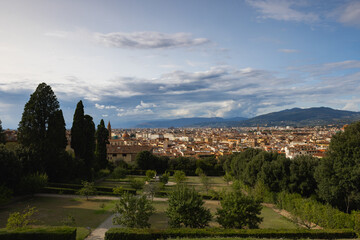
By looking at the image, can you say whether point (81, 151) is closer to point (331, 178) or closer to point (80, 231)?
point (80, 231)

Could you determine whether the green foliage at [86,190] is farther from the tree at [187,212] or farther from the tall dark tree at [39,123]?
the tree at [187,212]

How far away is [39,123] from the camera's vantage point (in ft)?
106

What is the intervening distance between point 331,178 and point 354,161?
7.90ft

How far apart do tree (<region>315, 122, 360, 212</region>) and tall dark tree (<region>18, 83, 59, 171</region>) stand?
31.7 m

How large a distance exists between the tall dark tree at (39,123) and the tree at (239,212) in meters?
25.0

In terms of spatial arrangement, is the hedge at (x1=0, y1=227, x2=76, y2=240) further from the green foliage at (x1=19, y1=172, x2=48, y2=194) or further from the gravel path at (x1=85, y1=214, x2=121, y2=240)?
the green foliage at (x1=19, y1=172, x2=48, y2=194)

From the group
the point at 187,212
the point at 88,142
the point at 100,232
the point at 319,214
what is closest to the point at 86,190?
the point at 100,232

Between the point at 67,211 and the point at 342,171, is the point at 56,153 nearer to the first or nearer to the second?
the point at 67,211

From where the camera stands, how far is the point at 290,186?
27.1 meters

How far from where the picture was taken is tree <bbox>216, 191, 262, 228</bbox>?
54.7 feet

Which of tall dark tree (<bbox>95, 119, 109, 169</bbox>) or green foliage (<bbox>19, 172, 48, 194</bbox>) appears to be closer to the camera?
green foliage (<bbox>19, 172, 48, 194</bbox>)

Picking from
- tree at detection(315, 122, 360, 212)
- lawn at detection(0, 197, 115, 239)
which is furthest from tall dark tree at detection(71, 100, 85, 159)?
tree at detection(315, 122, 360, 212)

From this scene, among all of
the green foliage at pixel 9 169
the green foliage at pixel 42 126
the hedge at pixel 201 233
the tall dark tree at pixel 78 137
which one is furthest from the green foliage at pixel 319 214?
the tall dark tree at pixel 78 137

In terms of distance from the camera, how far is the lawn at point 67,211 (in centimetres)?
1871
